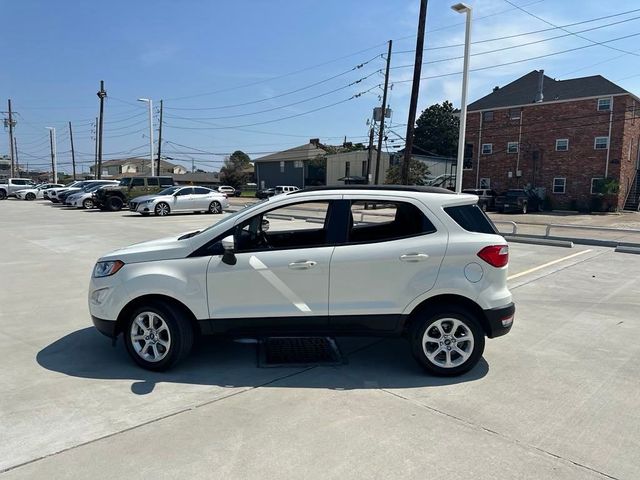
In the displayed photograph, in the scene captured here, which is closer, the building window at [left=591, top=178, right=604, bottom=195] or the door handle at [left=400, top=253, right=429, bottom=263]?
the door handle at [left=400, top=253, right=429, bottom=263]

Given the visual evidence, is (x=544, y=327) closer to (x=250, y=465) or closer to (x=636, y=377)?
(x=636, y=377)

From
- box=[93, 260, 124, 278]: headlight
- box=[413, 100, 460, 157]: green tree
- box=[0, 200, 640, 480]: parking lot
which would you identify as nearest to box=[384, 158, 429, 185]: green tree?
box=[413, 100, 460, 157]: green tree

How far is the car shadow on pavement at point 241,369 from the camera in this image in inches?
165

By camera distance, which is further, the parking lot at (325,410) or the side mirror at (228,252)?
the side mirror at (228,252)

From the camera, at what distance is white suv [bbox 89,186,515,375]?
4.21 m

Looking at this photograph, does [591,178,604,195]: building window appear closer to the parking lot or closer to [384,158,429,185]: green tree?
[384,158,429,185]: green tree

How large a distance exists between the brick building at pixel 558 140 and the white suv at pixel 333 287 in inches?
1407

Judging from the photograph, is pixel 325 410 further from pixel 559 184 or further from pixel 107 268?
pixel 559 184

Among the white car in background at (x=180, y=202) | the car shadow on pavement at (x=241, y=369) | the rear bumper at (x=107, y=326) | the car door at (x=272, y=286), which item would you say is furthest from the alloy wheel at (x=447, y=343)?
the white car in background at (x=180, y=202)

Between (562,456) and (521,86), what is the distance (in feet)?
148

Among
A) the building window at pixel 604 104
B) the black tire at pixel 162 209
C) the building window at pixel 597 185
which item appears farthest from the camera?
the building window at pixel 604 104

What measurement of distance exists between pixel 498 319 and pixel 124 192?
86.5 ft

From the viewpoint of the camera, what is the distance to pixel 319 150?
73.4 meters

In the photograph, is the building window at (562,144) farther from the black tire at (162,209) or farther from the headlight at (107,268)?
the headlight at (107,268)
